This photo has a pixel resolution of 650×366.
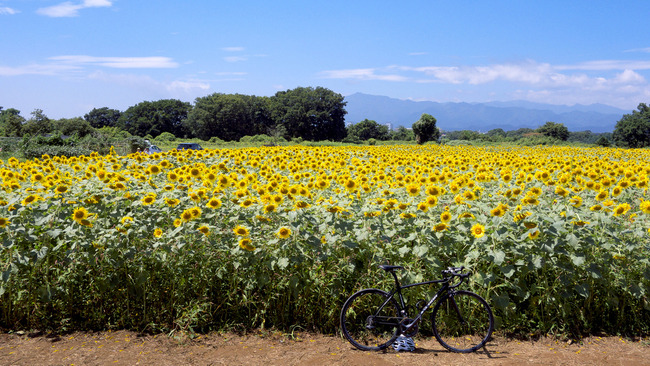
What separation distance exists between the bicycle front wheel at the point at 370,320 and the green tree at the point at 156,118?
91.7 metres

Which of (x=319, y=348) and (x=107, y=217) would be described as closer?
(x=319, y=348)

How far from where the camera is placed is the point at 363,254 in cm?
470

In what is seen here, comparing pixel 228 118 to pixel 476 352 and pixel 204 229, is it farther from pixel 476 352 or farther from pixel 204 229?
pixel 476 352

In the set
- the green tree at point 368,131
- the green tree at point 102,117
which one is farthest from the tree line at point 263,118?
the green tree at point 368,131

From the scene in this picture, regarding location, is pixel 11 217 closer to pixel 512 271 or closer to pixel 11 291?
pixel 11 291

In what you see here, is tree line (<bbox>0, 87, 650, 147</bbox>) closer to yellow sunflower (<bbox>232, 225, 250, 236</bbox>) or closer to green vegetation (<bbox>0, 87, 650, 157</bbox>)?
green vegetation (<bbox>0, 87, 650, 157</bbox>)

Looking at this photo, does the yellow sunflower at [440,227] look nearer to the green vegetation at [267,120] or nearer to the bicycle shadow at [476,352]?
the bicycle shadow at [476,352]

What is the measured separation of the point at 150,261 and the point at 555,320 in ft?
12.9

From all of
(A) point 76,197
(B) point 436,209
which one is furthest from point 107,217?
(B) point 436,209

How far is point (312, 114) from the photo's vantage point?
84625mm

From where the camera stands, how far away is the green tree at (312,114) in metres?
84.8

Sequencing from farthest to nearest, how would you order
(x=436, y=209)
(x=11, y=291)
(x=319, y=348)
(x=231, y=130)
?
(x=231, y=130) → (x=436, y=209) → (x=11, y=291) → (x=319, y=348)

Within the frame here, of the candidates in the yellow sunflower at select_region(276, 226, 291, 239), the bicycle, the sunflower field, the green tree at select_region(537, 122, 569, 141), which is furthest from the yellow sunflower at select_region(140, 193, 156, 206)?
the green tree at select_region(537, 122, 569, 141)

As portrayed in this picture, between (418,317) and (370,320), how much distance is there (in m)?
0.41
